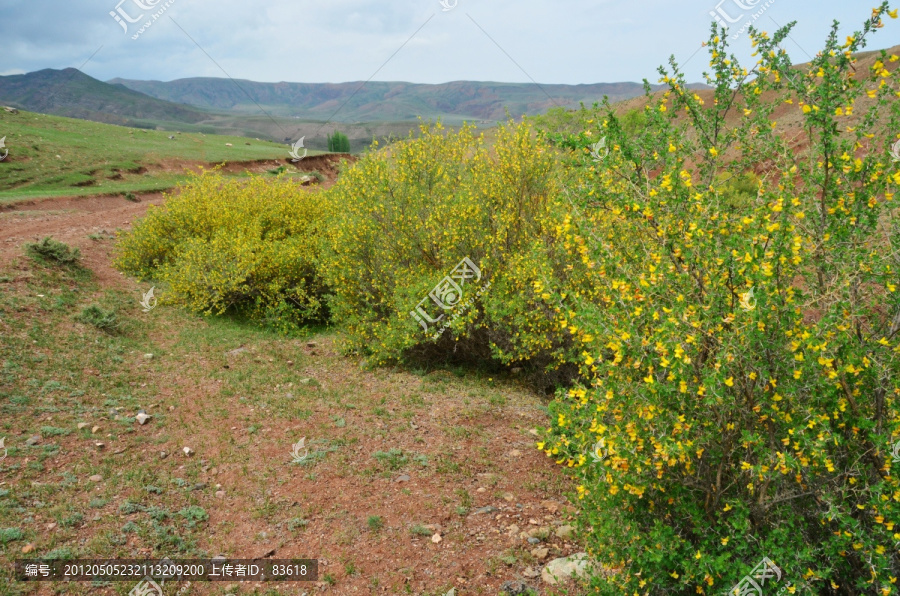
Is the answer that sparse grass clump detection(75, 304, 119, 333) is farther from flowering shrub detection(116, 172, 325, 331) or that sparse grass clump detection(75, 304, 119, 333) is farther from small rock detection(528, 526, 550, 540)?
small rock detection(528, 526, 550, 540)

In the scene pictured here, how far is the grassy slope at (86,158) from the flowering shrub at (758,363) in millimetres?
26093

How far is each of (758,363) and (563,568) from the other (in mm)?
2820

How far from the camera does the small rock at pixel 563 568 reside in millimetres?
4695

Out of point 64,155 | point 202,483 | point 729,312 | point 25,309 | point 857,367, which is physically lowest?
point 202,483

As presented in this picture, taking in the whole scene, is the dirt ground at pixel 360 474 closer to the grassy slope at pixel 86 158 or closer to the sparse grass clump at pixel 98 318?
the sparse grass clump at pixel 98 318

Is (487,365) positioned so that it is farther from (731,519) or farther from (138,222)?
(138,222)

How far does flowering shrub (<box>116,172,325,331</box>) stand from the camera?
13578 millimetres

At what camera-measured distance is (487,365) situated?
11.2 m

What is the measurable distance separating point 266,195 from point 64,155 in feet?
70.5

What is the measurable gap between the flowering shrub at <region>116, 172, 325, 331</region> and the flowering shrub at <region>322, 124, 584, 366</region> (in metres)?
2.03

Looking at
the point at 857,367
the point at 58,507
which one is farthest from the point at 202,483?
the point at 857,367

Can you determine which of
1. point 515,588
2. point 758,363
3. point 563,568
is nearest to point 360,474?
point 515,588

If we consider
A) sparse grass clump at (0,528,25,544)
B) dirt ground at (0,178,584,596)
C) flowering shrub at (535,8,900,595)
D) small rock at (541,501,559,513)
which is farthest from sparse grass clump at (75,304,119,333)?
flowering shrub at (535,8,900,595)

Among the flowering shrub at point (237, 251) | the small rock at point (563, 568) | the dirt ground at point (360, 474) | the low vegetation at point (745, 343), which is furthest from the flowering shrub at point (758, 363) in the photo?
the flowering shrub at point (237, 251)
